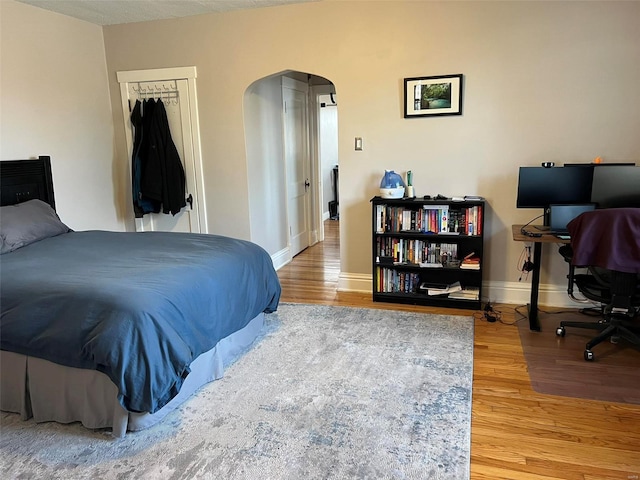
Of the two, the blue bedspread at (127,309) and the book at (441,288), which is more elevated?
the blue bedspread at (127,309)

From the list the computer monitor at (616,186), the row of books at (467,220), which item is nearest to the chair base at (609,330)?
the computer monitor at (616,186)

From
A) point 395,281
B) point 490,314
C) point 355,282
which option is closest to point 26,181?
point 355,282

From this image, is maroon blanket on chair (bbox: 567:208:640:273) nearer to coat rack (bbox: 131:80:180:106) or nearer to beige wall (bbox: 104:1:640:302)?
beige wall (bbox: 104:1:640:302)

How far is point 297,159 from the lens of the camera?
19.3 feet

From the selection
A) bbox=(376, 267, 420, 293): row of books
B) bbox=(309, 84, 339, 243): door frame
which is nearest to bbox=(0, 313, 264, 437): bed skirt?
bbox=(376, 267, 420, 293): row of books

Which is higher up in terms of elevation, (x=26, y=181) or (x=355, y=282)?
(x=26, y=181)

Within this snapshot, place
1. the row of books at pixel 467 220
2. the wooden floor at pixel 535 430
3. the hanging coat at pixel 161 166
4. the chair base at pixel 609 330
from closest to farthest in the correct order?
the wooden floor at pixel 535 430
the chair base at pixel 609 330
the row of books at pixel 467 220
the hanging coat at pixel 161 166

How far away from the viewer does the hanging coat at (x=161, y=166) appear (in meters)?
4.49

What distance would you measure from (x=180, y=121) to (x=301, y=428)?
A: 131 inches

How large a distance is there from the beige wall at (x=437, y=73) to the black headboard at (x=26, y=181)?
54.5 inches

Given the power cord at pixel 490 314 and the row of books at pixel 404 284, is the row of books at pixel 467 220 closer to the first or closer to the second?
the row of books at pixel 404 284

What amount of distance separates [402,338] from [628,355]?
1.43 meters

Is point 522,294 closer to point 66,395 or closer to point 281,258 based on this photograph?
point 281,258

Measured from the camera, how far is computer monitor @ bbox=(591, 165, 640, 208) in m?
3.23
